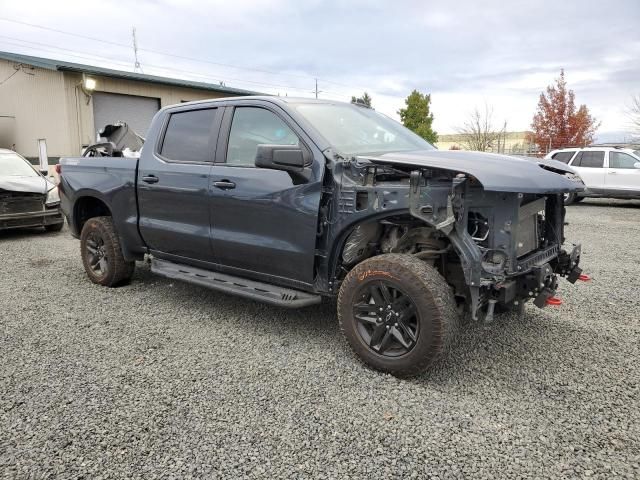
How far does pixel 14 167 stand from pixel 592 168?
13.8 metres

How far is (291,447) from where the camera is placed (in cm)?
250

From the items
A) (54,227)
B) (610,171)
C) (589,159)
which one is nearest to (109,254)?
(54,227)

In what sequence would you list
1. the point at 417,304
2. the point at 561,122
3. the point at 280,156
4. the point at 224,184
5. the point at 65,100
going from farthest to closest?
the point at 561,122
the point at 65,100
the point at 224,184
the point at 280,156
the point at 417,304

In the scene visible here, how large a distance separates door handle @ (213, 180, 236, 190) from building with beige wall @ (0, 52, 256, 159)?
1332 cm

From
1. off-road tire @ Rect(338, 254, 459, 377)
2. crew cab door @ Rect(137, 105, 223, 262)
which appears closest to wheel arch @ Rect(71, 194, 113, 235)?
crew cab door @ Rect(137, 105, 223, 262)

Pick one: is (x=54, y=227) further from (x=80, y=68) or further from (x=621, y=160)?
(x=621, y=160)

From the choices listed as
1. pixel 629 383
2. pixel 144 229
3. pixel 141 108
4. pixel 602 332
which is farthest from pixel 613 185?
pixel 141 108

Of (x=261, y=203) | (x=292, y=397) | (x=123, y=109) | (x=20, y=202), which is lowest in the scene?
(x=292, y=397)

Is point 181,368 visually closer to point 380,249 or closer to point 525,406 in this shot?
point 380,249

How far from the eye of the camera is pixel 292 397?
118 inches

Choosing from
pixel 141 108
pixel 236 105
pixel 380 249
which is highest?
pixel 141 108

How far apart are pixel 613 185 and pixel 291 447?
13.5m

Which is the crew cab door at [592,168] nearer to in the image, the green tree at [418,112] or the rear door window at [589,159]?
the rear door window at [589,159]

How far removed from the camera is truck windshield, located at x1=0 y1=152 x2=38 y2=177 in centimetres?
898
